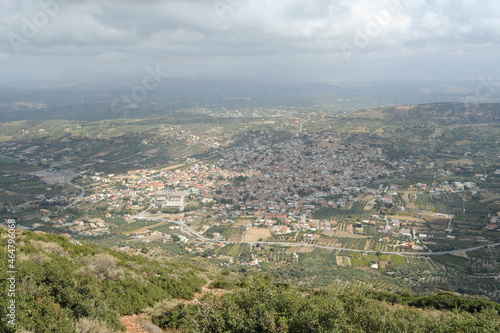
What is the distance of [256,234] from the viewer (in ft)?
108

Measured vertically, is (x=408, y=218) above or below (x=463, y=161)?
below

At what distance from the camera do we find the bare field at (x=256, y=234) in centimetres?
3161

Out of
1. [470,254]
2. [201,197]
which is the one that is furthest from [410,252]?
[201,197]

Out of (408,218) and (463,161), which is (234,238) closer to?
(408,218)

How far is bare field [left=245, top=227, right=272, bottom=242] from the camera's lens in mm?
31609

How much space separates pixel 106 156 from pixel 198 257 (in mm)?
48736

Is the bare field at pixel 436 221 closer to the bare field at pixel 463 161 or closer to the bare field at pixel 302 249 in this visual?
the bare field at pixel 302 249

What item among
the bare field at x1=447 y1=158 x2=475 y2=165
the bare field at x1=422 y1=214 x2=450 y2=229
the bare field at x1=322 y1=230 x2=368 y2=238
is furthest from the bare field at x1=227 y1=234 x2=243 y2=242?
the bare field at x1=447 y1=158 x2=475 y2=165

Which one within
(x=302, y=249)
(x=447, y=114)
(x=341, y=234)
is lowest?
(x=302, y=249)

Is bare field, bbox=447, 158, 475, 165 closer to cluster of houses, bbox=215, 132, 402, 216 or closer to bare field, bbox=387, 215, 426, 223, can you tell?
cluster of houses, bbox=215, 132, 402, 216

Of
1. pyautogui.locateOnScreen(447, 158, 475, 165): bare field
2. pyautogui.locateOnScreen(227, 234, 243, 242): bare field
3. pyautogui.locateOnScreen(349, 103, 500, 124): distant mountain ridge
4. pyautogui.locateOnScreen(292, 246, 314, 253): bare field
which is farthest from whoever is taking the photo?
pyautogui.locateOnScreen(349, 103, 500, 124): distant mountain ridge

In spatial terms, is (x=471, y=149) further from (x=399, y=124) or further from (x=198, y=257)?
(x=198, y=257)

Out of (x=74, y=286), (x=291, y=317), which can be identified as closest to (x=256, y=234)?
(x=74, y=286)

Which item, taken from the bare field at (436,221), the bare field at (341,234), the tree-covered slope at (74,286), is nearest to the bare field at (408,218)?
the bare field at (436,221)
